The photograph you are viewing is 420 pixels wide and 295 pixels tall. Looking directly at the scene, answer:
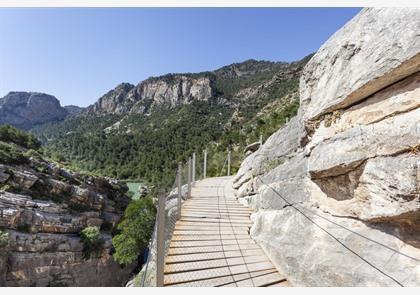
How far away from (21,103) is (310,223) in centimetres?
22077

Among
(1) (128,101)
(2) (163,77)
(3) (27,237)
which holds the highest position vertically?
(2) (163,77)

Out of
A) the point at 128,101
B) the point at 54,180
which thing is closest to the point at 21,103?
the point at 128,101

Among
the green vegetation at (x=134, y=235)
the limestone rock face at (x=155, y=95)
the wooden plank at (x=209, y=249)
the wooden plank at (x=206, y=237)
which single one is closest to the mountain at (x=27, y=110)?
the limestone rock face at (x=155, y=95)

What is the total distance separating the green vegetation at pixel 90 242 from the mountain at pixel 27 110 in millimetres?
170934

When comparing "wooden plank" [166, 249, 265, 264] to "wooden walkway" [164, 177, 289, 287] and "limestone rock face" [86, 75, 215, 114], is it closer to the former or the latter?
"wooden walkway" [164, 177, 289, 287]

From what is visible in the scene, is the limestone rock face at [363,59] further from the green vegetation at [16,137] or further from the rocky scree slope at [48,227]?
the green vegetation at [16,137]

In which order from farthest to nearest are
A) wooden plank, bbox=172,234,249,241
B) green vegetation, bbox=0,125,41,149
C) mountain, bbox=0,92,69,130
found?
mountain, bbox=0,92,69,130, green vegetation, bbox=0,125,41,149, wooden plank, bbox=172,234,249,241

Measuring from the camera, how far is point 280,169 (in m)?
9.04

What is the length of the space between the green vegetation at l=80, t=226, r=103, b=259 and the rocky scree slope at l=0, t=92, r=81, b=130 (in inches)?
6730

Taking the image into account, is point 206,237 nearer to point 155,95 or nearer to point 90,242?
point 90,242

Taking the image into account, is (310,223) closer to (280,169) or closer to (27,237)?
(280,169)

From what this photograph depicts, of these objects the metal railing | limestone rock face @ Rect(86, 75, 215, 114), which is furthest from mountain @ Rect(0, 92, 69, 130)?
the metal railing

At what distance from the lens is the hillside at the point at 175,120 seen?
56341 millimetres

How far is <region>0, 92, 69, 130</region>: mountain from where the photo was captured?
181250 millimetres
